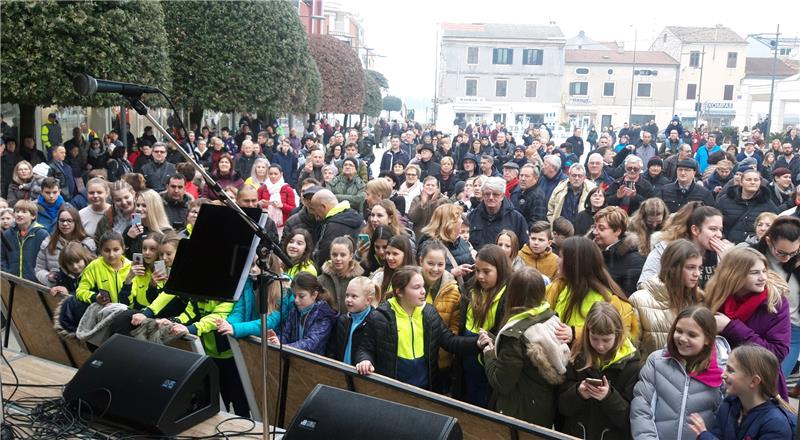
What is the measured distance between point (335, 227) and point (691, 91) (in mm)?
73585

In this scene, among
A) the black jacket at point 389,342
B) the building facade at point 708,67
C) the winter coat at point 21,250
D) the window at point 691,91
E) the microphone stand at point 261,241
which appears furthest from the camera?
the window at point 691,91

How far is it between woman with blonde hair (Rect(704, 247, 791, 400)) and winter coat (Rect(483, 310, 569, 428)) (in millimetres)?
1029

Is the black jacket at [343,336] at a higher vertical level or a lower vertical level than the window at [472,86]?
lower

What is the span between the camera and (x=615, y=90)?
245 feet

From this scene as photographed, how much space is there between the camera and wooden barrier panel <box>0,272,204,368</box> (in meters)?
5.20

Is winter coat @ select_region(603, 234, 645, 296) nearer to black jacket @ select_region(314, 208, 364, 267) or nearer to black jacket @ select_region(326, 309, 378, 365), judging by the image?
black jacket @ select_region(326, 309, 378, 365)

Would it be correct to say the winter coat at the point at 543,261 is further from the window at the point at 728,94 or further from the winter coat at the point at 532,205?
the window at the point at 728,94

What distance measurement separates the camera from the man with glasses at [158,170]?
34.2 ft

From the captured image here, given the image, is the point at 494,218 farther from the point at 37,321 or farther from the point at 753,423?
the point at 753,423

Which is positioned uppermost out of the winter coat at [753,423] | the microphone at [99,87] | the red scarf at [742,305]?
the microphone at [99,87]

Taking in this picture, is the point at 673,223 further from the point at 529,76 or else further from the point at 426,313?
the point at 529,76

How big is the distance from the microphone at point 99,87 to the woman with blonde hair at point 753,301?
3185 mm

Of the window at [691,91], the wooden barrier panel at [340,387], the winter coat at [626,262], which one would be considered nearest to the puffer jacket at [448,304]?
the wooden barrier panel at [340,387]

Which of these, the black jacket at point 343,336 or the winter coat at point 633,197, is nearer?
the black jacket at point 343,336
